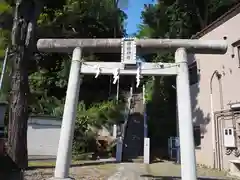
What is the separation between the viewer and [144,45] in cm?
816

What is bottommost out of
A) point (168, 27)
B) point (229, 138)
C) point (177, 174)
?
point (177, 174)

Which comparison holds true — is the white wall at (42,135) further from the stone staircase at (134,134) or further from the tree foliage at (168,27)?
the tree foliage at (168,27)

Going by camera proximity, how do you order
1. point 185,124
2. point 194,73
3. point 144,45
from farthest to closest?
point 194,73 → point 144,45 → point 185,124

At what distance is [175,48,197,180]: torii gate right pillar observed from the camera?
268 inches

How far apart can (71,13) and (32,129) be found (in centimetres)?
966

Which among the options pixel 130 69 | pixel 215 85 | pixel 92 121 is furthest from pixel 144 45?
pixel 92 121

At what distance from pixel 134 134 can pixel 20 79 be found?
1036 cm

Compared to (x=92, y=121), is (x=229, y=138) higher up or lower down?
lower down

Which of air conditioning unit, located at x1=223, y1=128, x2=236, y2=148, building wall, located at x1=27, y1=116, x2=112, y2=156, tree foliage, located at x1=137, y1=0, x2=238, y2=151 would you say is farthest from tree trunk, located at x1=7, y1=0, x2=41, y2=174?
tree foliage, located at x1=137, y1=0, x2=238, y2=151

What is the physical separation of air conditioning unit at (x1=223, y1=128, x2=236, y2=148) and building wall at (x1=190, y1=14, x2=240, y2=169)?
0.87 meters

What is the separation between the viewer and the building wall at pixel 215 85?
12.8 metres

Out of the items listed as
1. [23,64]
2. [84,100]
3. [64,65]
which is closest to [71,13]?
[64,65]

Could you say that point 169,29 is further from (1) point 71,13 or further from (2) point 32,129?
(2) point 32,129

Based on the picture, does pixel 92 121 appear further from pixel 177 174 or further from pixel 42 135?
pixel 177 174
